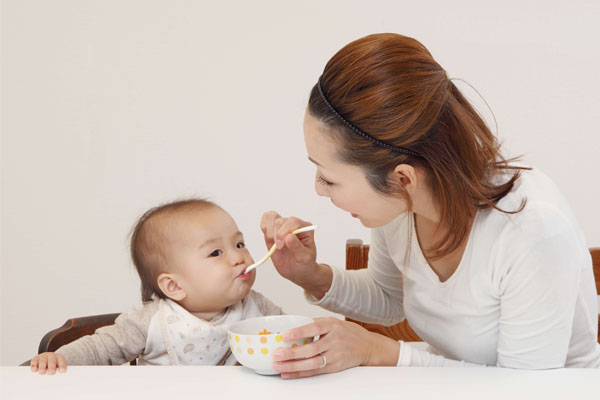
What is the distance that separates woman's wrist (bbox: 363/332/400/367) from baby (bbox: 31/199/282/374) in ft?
1.15

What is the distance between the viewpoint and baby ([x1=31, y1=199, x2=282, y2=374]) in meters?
1.26

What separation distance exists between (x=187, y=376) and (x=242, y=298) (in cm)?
40

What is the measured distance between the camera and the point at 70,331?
1.35m

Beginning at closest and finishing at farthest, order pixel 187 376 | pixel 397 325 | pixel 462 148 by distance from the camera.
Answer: pixel 187 376 < pixel 462 148 < pixel 397 325

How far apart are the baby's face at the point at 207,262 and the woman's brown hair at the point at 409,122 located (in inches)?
14.2

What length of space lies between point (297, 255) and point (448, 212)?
403 millimetres

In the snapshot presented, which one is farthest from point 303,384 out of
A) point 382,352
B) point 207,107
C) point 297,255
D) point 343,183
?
point 207,107

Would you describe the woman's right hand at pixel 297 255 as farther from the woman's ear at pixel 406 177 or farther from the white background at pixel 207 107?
the white background at pixel 207 107

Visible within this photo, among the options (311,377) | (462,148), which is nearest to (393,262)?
(462,148)

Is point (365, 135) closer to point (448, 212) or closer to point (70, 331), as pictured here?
point (448, 212)

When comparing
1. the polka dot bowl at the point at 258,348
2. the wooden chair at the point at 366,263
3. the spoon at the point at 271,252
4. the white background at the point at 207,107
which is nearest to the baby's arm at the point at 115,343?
the spoon at the point at 271,252

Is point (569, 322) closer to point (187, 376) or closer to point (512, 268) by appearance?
point (512, 268)

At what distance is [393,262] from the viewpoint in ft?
5.00

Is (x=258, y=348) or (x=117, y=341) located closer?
(x=258, y=348)
